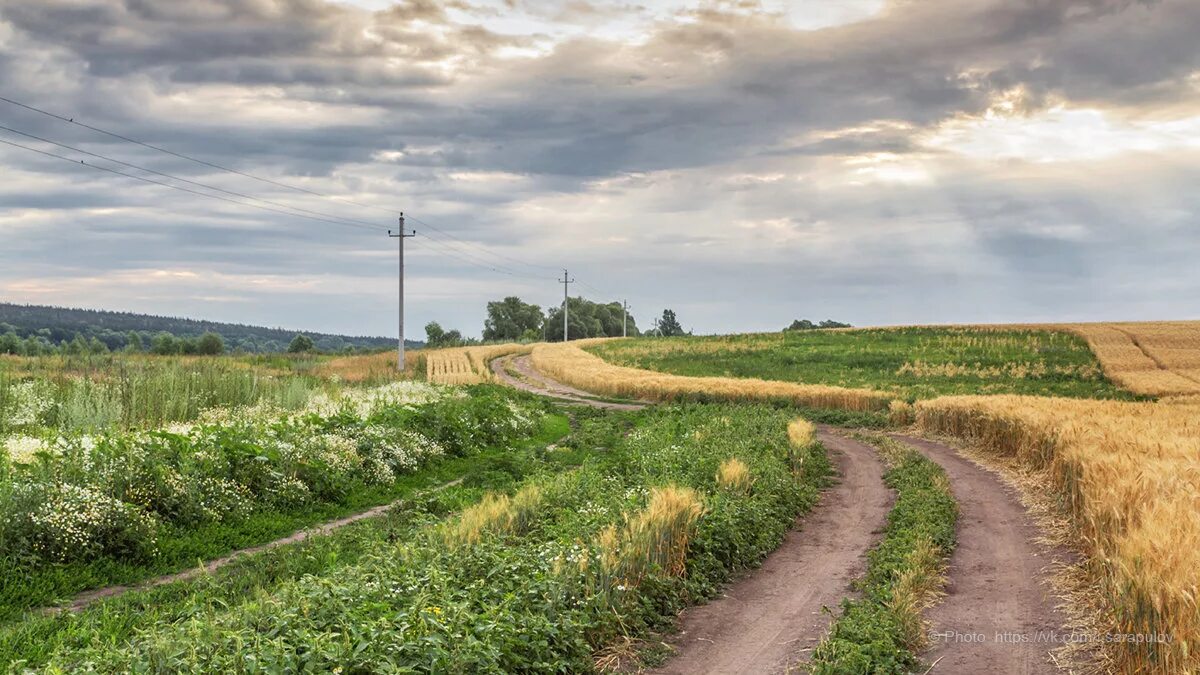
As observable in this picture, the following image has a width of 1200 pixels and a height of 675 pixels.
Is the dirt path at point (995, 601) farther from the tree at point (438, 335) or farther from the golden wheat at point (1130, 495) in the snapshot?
the tree at point (438, 335)

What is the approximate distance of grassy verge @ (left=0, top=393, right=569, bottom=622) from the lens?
11242mm

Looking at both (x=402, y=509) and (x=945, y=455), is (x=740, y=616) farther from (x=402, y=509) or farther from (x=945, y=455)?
(x=945, y=455)

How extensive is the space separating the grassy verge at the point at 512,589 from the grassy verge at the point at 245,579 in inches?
6.8

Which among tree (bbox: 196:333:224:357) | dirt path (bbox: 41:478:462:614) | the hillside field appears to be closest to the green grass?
the hillside field

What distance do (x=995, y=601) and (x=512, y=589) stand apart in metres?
6.90

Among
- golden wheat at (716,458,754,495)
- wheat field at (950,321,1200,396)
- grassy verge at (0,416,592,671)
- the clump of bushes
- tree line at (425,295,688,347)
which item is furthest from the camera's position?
tree line at (425,295,688,347)

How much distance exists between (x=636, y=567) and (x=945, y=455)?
18.7 metres

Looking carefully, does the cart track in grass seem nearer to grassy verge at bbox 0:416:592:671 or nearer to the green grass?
grassy verge at bbox 0:416:592:671

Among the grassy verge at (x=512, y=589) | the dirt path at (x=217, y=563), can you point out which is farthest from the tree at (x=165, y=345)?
the grassy verge at (x=512, y=589)

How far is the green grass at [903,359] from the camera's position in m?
53.6

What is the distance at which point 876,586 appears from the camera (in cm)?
1166

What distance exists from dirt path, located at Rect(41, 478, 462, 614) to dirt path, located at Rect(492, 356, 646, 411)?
81.9ft

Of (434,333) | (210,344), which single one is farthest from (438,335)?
(210,344)

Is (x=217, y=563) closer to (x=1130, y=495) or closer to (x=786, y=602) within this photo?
(x=786, y=602)
